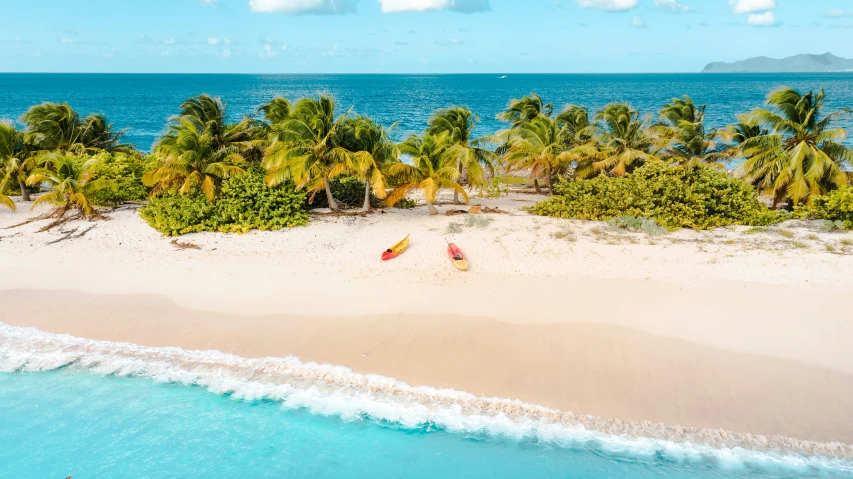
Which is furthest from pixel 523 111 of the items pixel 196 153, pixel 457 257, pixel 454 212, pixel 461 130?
pixel 196 153

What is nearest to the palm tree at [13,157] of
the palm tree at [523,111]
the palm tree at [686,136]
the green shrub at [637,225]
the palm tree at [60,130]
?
the palm tree at [60,130]

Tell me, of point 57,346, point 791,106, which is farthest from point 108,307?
point 791,106

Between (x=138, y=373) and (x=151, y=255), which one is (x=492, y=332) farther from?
(x=151, y=255)

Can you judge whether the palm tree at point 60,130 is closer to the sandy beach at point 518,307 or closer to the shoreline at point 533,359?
the sandy beach at point 518,307

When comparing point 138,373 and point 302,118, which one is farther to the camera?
point 302,118

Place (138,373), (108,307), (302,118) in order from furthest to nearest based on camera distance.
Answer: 1. (302,118)
2. (108,307)
3. (138,373)
